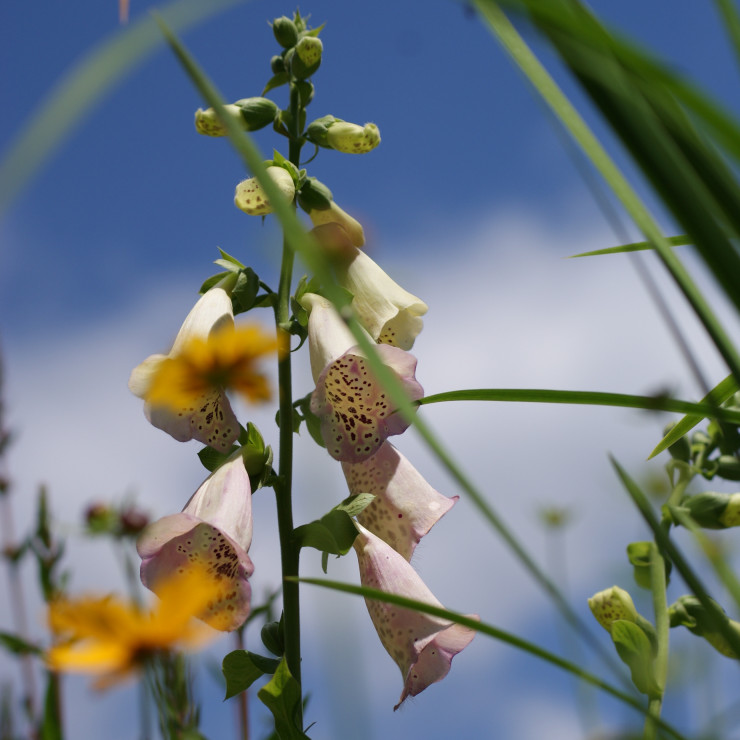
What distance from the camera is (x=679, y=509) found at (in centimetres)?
118

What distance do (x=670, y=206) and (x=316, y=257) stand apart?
0.14 meters

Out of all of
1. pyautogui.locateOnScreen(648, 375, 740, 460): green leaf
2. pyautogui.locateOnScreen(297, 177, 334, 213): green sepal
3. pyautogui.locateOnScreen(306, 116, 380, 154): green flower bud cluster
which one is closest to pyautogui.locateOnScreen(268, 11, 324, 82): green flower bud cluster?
pyautogui.locateOnScreen(306, 116, 380, 154): green flower bud cluster

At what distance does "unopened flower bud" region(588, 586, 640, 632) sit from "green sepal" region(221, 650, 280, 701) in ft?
1.73

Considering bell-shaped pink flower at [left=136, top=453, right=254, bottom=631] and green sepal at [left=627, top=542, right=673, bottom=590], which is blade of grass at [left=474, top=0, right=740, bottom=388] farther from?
green sepal at [left=627, top=542, right=673, bottom=590]

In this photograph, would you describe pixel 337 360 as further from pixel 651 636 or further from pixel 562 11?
pixel 562 11

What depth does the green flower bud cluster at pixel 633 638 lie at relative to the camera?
102 cm

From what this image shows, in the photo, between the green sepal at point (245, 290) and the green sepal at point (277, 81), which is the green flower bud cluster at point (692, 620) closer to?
the green sepal at point (245, 290)

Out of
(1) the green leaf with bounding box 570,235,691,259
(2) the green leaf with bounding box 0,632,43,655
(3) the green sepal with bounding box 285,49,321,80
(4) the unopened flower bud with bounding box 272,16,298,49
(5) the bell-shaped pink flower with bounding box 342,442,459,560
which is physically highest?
(4) the unopened flower bud with bounding box 272,16,298,49

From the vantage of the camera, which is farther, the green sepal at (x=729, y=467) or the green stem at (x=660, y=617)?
the green sepal at (x=729, y=467)

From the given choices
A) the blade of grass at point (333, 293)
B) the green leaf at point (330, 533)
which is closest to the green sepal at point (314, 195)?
the green leaf at point (330, 533)

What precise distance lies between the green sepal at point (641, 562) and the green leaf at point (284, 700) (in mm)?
590

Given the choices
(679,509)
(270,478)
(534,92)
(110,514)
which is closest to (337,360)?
(270,478)

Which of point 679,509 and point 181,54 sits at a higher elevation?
point 181,54

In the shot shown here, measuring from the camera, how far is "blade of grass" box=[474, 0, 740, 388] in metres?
0.36
